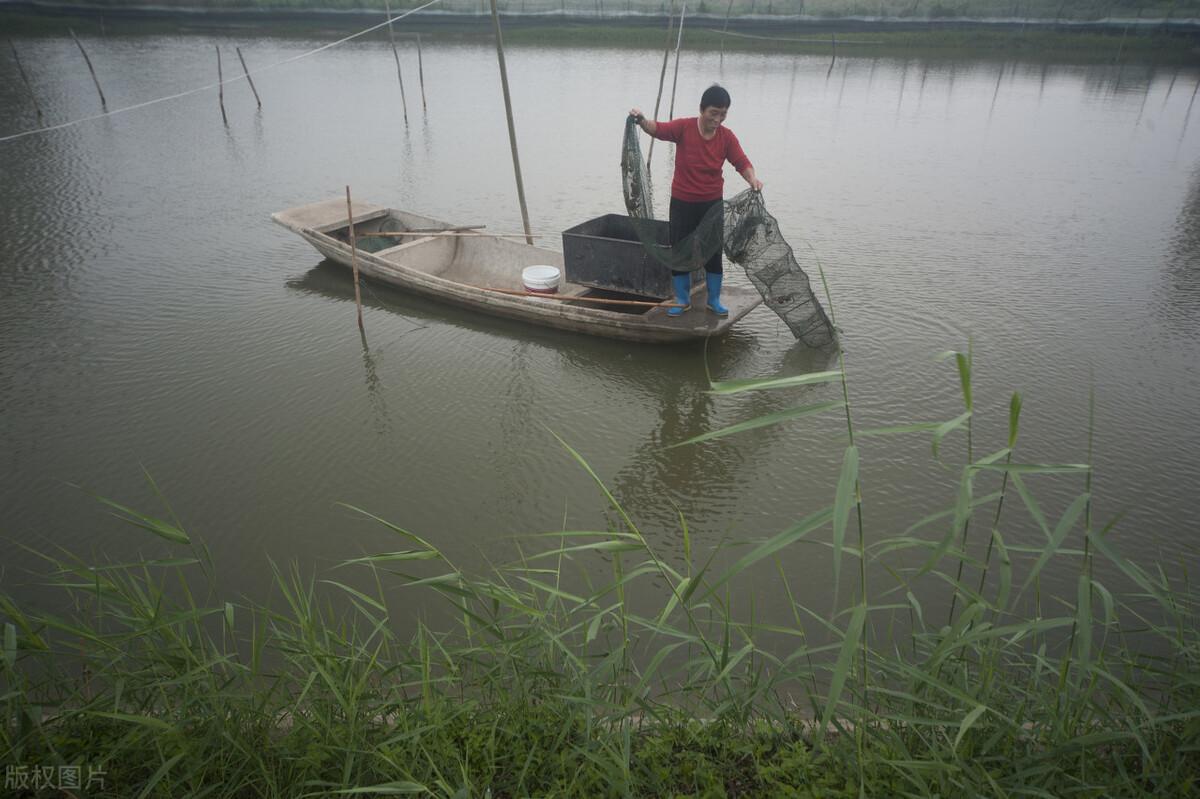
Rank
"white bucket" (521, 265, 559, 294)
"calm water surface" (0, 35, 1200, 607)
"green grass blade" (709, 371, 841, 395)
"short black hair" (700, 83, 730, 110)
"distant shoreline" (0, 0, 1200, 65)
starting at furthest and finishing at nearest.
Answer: "distant shoreline" (0, 0, 1200, 65) → "white bucket" (521, 265, 559, 294) → "short black hair" (700, 83, 730, 110) → "calm water surface" (0, 35, 1200, 607) → "green grass blade" (709, 371, 841, 395)

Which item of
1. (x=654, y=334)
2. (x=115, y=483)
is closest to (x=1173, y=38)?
(x=654, y=334)

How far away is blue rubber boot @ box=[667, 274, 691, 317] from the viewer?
5359 millimetres

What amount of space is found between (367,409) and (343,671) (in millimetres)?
2840

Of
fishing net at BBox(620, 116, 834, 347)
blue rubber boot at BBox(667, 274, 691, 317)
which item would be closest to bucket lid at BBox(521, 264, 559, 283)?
fishing net at BBox(620, 116, 834, 347)

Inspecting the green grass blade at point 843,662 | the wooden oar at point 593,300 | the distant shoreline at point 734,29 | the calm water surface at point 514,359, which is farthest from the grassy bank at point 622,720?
the distant shoreline at point 734,29

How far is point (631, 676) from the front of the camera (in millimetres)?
2701

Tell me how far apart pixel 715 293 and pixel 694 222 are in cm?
56

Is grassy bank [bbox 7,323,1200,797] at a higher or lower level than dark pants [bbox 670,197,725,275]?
lower

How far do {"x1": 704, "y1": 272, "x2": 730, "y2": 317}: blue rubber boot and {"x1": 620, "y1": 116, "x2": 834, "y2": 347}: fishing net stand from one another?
213 millimetres

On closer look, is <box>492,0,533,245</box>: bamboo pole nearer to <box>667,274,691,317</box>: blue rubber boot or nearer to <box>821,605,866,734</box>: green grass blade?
<box>667,274,691,317</box>: blue rubber boot

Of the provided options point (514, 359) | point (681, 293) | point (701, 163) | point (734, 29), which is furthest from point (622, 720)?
point (734, 29)

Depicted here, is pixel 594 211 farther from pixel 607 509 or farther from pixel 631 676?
pixel 631 676

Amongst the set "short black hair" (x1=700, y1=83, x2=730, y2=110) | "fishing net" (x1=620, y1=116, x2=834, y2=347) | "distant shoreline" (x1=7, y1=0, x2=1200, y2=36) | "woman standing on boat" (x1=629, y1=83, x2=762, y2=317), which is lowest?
"fishing net" (x1=620, y1=116, x2=834, y2=347)

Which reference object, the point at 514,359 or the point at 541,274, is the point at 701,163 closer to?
the point at 541,274
